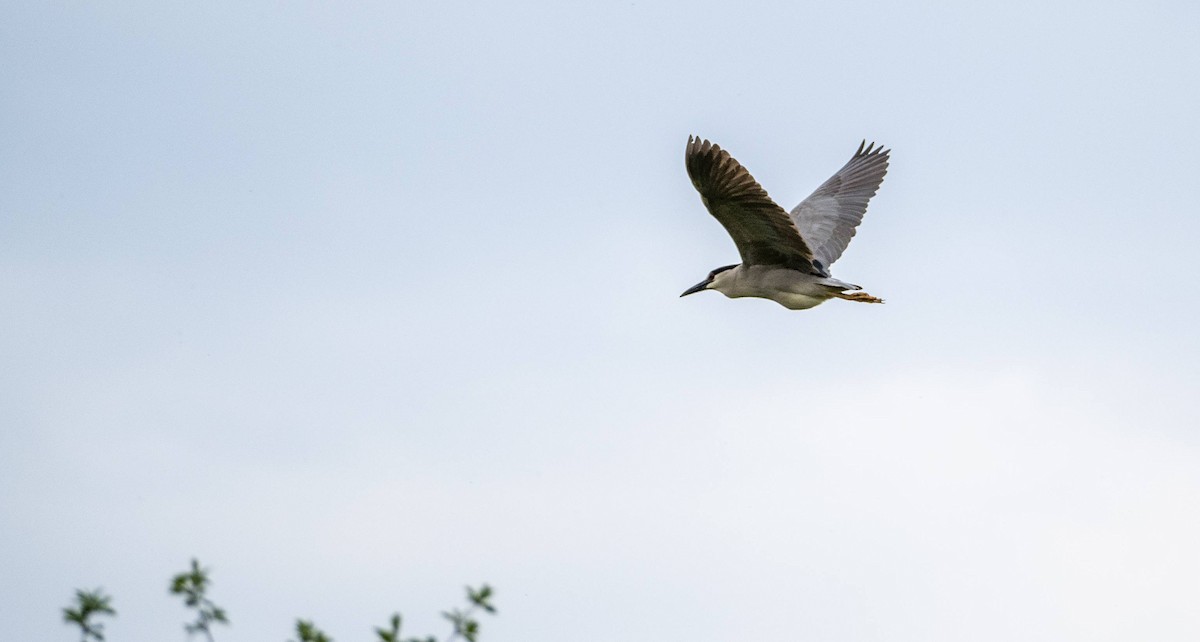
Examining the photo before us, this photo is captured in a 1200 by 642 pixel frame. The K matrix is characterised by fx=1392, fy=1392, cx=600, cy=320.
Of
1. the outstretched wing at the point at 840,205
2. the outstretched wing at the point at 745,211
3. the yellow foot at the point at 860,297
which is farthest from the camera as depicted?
the outstretched wing at the point at 840,205

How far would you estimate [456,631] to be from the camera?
14.3ft

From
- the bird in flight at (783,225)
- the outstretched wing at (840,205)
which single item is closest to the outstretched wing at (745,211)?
the bird in flight at (783,225)

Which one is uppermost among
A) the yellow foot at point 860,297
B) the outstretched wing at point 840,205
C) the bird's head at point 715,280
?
the outstretched wing at point 840,205

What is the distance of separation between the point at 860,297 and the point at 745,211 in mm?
1913

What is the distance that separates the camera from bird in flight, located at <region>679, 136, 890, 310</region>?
36.3 ft

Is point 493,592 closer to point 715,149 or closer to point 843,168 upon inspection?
point 715,149

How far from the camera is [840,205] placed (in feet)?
49.1

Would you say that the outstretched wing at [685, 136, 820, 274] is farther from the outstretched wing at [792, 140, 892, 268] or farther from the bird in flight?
the outstretched wing at [792, 140, 892, 268]

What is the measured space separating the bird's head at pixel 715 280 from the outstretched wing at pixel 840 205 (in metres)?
0.91

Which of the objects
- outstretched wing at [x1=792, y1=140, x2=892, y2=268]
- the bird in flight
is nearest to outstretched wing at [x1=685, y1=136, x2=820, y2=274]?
the bird in flight

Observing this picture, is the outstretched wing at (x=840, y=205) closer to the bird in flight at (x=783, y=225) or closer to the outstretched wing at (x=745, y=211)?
the bird in flight at (x=783, y=225)

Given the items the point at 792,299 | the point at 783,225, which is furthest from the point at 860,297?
the point at 783,225

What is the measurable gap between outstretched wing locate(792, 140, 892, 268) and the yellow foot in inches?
23.7

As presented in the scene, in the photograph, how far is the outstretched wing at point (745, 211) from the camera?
35.8 feet
